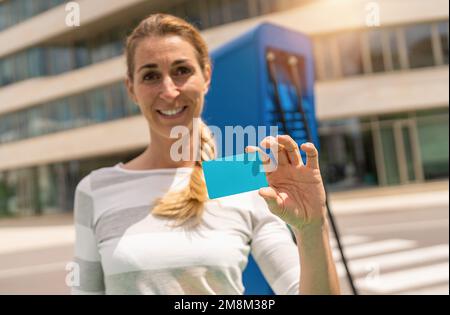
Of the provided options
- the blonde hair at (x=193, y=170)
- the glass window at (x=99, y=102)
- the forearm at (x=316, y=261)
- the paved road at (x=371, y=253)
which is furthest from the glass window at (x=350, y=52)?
the forearm at (x=316, y=261)

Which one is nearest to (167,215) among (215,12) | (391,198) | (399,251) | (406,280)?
(406,280)

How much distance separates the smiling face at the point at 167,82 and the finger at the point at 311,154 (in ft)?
1.50

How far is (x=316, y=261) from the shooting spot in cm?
83

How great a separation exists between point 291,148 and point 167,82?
495mm

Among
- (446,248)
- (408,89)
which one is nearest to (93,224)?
(446,248)

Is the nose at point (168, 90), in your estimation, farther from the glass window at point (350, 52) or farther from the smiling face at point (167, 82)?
the glass window at point (350, 52)

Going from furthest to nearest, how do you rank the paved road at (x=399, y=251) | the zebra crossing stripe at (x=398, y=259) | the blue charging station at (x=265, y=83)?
the zebra crossing stripe at (x=398, y=259)
the paved road at (x=399, y=251)
the blue charging station at (x=265, y=83)

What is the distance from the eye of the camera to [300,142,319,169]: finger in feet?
2.10

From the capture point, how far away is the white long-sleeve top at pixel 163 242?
1.12 m

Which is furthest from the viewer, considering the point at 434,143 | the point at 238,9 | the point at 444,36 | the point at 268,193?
the point at 238,9

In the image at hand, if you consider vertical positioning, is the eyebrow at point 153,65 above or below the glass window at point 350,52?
below

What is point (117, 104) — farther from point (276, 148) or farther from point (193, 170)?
point (276, 148)
